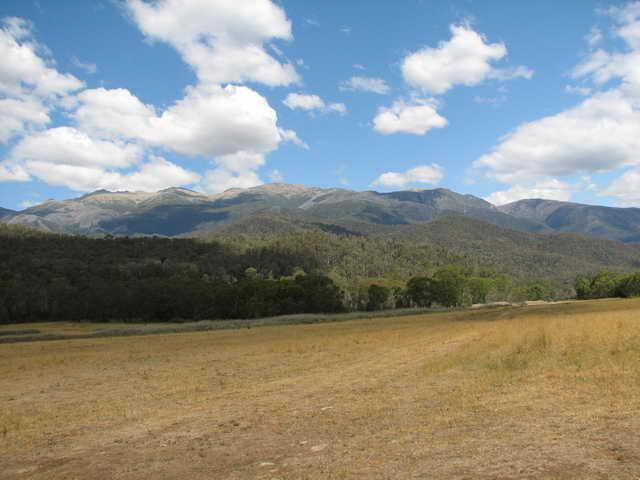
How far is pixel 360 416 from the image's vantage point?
15.3 meters

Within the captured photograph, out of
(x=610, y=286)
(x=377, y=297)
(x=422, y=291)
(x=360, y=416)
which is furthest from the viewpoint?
(x=610, y=286)

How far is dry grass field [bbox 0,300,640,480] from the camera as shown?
10.7 meters

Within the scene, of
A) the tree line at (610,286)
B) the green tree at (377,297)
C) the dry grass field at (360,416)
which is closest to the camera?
the dry grass field at (360,416)

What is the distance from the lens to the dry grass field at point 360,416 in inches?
420

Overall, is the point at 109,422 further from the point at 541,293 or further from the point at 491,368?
the point at 541,293

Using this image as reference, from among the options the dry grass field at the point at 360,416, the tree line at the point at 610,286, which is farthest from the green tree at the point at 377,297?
the dry grass field at the point at 360,416

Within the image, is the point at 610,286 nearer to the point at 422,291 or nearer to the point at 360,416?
the point at 422,291

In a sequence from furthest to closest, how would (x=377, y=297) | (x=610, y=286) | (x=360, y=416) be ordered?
1. (x=610, y=286)
2. (x=377, y=297)
3. (x=360, y=416)

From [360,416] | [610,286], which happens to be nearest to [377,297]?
[610,286]

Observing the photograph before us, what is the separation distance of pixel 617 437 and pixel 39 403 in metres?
22.1

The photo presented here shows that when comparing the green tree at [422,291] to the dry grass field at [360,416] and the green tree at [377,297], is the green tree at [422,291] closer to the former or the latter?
the green tree at [377,297]

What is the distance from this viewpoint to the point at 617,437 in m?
10.8

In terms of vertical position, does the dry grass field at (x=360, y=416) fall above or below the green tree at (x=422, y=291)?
below

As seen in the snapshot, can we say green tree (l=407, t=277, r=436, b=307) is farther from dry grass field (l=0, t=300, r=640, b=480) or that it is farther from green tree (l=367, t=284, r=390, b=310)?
dry grass field (l=0, t=300, r=640, b=480)
